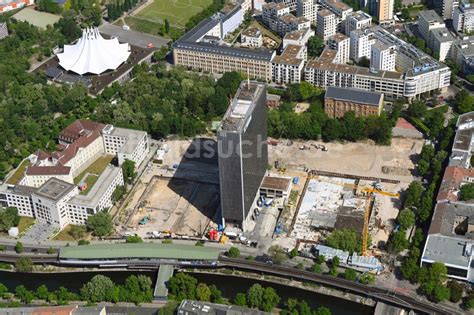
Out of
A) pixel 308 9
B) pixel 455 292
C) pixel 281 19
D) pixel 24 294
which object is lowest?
pixel 24 294

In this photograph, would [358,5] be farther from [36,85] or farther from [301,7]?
[36,85]

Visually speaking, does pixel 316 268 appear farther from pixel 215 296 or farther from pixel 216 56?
pixel 216 56

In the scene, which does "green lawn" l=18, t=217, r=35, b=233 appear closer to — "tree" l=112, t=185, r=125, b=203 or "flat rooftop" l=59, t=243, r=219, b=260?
"flat rooftop" l=59, t=243, r=219, b=260

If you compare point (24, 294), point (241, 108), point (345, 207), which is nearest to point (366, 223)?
point (345, 207)

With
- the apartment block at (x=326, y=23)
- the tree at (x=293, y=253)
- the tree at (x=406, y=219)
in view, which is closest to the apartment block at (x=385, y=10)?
the apartment block at (x=326, y=23)

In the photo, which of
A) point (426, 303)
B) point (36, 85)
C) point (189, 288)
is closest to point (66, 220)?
point (189, 288)

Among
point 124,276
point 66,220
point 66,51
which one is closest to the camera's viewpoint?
point 124,276

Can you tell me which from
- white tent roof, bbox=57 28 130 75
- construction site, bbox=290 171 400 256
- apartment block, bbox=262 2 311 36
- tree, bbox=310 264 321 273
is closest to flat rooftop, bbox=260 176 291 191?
construction site, bbox=290 171 400 256
